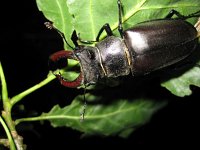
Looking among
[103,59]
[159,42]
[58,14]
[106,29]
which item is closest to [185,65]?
[159,42]

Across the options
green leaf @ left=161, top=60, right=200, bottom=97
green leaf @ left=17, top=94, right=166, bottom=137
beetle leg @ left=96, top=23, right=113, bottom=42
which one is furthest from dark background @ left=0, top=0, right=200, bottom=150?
beetle leg @ left=96, top=23, right=113, bottom=42

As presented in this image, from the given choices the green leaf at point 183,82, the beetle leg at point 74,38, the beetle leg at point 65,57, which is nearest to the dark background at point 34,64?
the green leaf at point 183,82

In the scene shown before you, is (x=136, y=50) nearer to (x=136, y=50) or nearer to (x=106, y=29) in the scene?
(x=136, y=50)

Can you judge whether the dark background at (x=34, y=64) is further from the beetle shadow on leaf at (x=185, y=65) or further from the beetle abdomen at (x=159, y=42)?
the beetle abdomen at (x=159, y=42)

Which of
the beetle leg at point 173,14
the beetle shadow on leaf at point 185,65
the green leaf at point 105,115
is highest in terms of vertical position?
the beetle leg at point 173,14

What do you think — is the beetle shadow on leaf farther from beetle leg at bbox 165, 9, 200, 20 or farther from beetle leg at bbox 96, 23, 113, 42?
beetle leg at bbox 96, 23, 113, 42

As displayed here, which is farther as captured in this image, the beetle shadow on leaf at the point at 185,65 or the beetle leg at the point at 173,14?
the beetle shadow on leaf at the point at 185,65

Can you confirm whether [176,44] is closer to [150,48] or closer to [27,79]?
[150,48]
